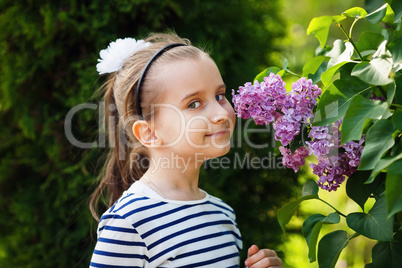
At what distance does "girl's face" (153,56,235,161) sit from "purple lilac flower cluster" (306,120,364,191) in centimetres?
32

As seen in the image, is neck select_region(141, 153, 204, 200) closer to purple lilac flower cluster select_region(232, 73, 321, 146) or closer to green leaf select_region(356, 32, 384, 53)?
purple lilac flower cluster select_region(232, 73, 321, 146)

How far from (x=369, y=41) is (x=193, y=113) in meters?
0.49

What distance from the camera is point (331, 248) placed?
0.91 metres

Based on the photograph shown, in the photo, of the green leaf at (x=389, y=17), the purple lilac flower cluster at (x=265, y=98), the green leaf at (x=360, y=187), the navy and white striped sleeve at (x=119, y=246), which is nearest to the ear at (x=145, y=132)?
the navy and white striped sleeve at (x=119, y=246)

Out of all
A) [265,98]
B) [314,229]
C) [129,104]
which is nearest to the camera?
[314,229]

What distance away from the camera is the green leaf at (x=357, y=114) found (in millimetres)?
788

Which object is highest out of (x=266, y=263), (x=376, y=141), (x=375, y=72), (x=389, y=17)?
(x=389, y=17)

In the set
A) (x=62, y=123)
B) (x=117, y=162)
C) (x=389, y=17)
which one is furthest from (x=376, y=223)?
(x=62, y=123)

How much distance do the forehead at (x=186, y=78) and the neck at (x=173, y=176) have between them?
19cm

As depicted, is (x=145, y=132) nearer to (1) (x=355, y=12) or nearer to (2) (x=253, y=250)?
(2) (x=253, y=250)

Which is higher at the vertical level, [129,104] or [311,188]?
[129,104]

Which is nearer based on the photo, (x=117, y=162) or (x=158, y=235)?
(x=158, y=235)

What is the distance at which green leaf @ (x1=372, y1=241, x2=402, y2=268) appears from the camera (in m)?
0.87

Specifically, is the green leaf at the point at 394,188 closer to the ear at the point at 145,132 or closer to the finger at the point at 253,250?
the finger at the point at 253,250
